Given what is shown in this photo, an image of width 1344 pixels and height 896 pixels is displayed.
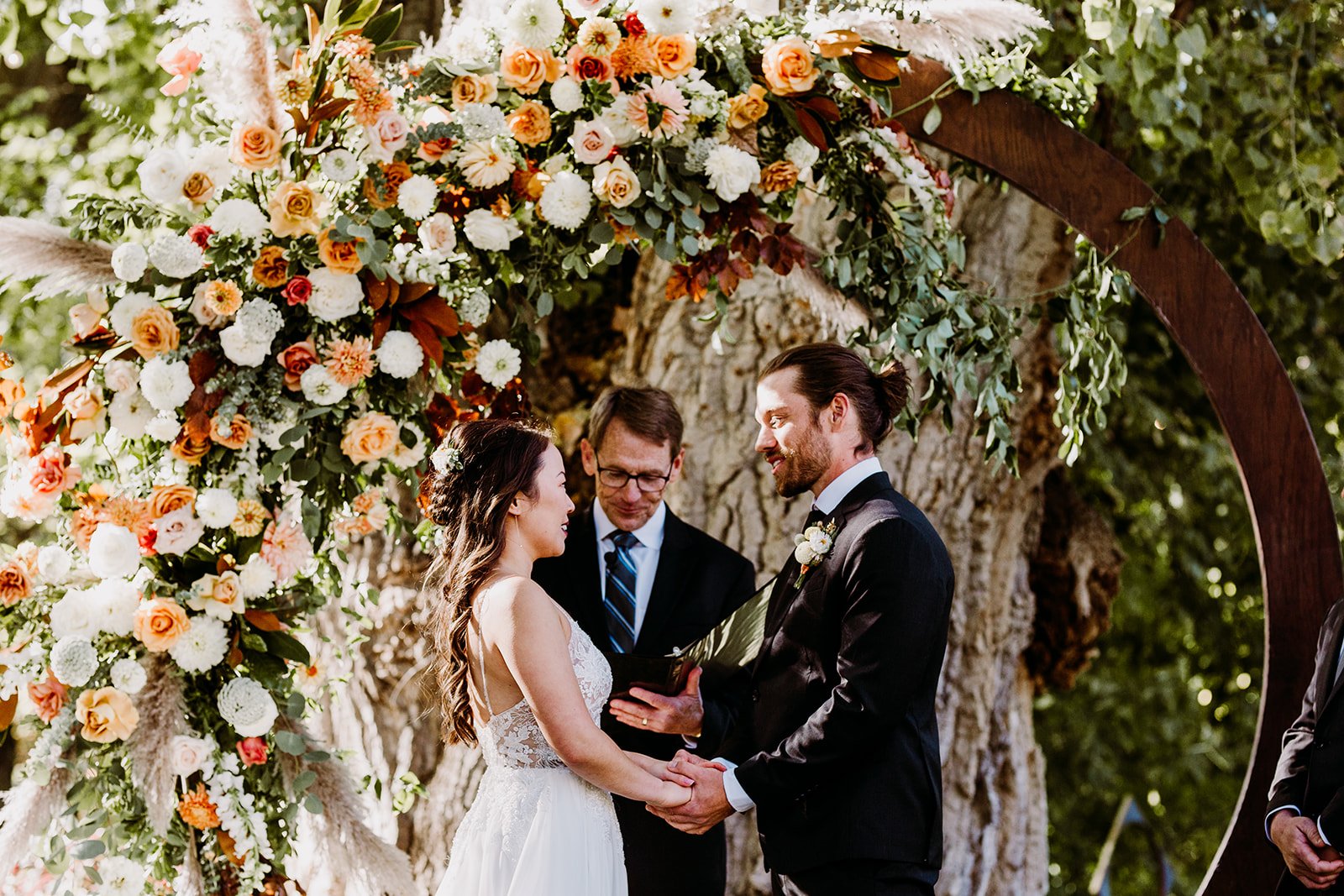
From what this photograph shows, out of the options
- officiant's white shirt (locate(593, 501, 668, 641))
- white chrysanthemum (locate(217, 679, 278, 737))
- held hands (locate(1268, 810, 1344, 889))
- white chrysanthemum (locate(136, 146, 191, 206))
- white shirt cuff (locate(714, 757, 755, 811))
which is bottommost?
white chrysanthemum (locate(217, 679, 278, 737))

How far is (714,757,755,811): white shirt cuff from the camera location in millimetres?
2811

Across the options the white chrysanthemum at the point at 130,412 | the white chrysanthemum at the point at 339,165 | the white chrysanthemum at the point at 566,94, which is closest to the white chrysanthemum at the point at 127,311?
the white chrysanthemum at the point at 130,412

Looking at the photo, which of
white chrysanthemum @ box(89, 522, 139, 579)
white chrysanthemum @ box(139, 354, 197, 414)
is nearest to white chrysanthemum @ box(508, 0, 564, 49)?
white chrysanthemum @ box(139, 354, 197, 414)

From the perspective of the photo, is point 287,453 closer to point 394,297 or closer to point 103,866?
point 394,297

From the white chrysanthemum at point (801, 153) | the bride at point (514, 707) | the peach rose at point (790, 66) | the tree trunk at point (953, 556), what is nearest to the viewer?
the bride at point (514, 707)

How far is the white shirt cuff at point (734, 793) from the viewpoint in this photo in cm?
281

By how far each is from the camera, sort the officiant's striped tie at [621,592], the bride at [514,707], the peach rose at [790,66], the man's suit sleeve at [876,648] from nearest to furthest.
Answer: the man's suit sleeve at [876,648] < the bride at [514,707] < the peach rose at [790,66] < the officiant's striped tie at [621,592]

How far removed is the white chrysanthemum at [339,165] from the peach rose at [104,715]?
127cm

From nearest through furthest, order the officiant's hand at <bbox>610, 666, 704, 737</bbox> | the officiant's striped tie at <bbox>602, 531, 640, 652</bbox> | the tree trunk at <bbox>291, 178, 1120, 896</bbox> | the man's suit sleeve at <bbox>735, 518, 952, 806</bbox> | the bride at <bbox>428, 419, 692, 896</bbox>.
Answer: the man's suit sleeve at <bbox>735, 518, 952, 806</bbox> < the bride at <bbox>428, 419, 692, 896</bbox> < the officiant's hand at <bbox>610, 666, 704, 737</bbox> < the officiant's striped tie at <bbox>602, 531, 640, 652</bbox> < the tree trunk at <bbox>291, 178, 1120, 896</bbox>

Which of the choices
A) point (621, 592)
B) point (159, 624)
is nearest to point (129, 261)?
point (159, 624)

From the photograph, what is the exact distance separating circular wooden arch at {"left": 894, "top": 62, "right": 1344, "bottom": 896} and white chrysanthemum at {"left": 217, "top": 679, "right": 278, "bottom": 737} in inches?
86.8

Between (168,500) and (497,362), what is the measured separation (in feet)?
2.78

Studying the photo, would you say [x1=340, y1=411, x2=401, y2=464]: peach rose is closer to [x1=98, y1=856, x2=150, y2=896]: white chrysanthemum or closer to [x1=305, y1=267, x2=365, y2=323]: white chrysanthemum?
[x1=305, y1=267, x2=365, y2=323]: white chrysanthemum

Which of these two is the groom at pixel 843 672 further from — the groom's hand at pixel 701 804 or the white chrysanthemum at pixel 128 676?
the white chrysanthemum at pixel 128 676
